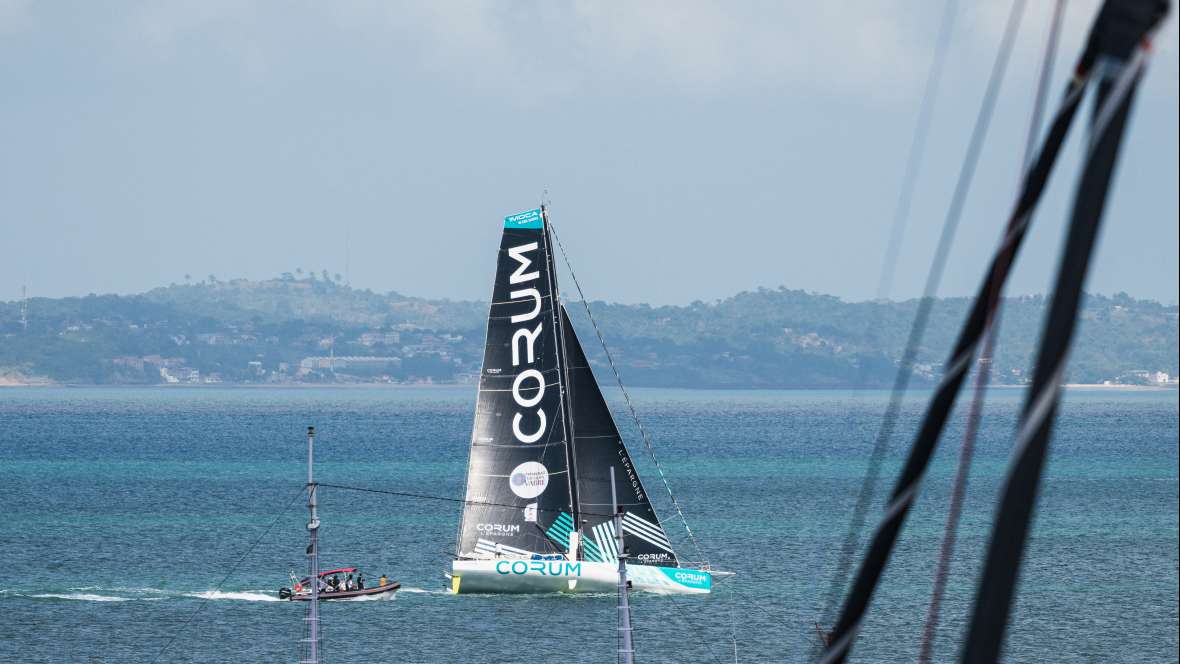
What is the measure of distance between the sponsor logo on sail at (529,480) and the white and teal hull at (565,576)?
8.43 ft

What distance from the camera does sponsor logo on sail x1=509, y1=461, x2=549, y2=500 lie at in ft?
182

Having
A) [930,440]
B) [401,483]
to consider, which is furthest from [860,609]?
[401,483]

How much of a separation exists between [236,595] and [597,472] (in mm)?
21912

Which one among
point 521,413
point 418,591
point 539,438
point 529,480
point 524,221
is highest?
point 524,221

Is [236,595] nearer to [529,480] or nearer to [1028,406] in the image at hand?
[529,480]

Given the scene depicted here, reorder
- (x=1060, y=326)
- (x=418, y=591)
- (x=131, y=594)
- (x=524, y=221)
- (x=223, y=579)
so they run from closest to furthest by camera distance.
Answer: (x=1060, y=326), (x=524, y=221), (x=418, y=591), (x=131, y=594), (x=223, y=579)

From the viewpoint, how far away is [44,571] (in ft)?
257

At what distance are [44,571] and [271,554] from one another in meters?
12.8

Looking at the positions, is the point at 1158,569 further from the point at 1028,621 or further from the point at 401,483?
the point at 401,483

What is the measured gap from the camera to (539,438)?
5572 centimetres

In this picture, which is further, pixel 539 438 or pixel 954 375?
pixel 539 438

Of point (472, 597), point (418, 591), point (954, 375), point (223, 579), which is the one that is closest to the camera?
point (954, 375)

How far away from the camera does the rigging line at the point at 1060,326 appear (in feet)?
19.6

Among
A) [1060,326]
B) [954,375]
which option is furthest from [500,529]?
[1060,326]
